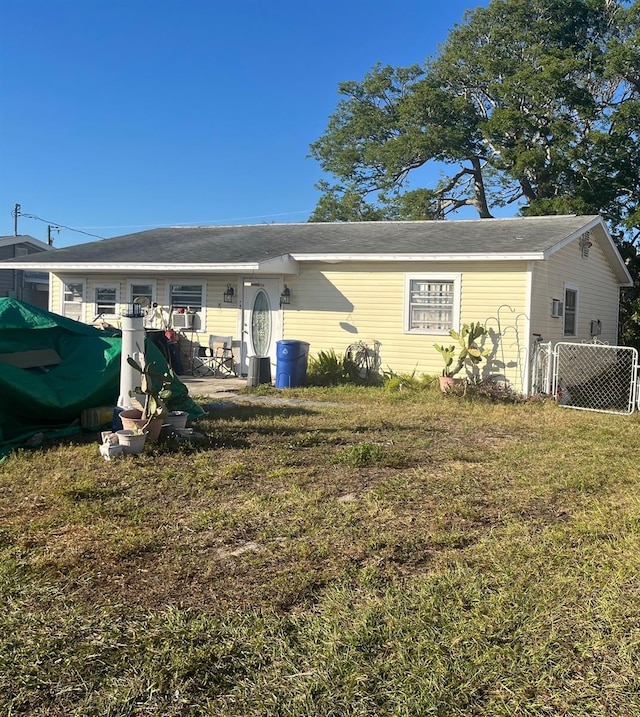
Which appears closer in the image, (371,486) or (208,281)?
(371,486)

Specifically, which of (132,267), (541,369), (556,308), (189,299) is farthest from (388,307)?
(132,267)

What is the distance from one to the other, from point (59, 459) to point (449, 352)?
7122 millimetres

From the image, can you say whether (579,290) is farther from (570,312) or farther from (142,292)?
(142,292)

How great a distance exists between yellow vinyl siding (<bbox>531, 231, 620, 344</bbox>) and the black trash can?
5.02 metres

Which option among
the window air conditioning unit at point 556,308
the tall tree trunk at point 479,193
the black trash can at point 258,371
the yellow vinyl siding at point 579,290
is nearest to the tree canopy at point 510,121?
the tall tree trunk at point 479,193

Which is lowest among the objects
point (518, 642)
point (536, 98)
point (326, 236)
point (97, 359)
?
point (518, 642)

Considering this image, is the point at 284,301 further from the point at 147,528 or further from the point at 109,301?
the point at 147,528

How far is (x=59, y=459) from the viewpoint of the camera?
5.96 m

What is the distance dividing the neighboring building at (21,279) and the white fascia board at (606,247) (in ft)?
66.8

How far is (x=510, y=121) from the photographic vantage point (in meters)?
21.9

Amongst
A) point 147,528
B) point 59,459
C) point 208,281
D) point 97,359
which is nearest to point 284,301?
point 208,281

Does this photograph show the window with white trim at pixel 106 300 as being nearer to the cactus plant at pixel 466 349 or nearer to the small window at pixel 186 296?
the small window at pixel 186 296

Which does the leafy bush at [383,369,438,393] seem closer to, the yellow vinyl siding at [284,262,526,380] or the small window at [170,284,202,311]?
the yellow vinyl siding at [284,262,526,380]

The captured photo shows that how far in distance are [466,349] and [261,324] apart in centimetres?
456
